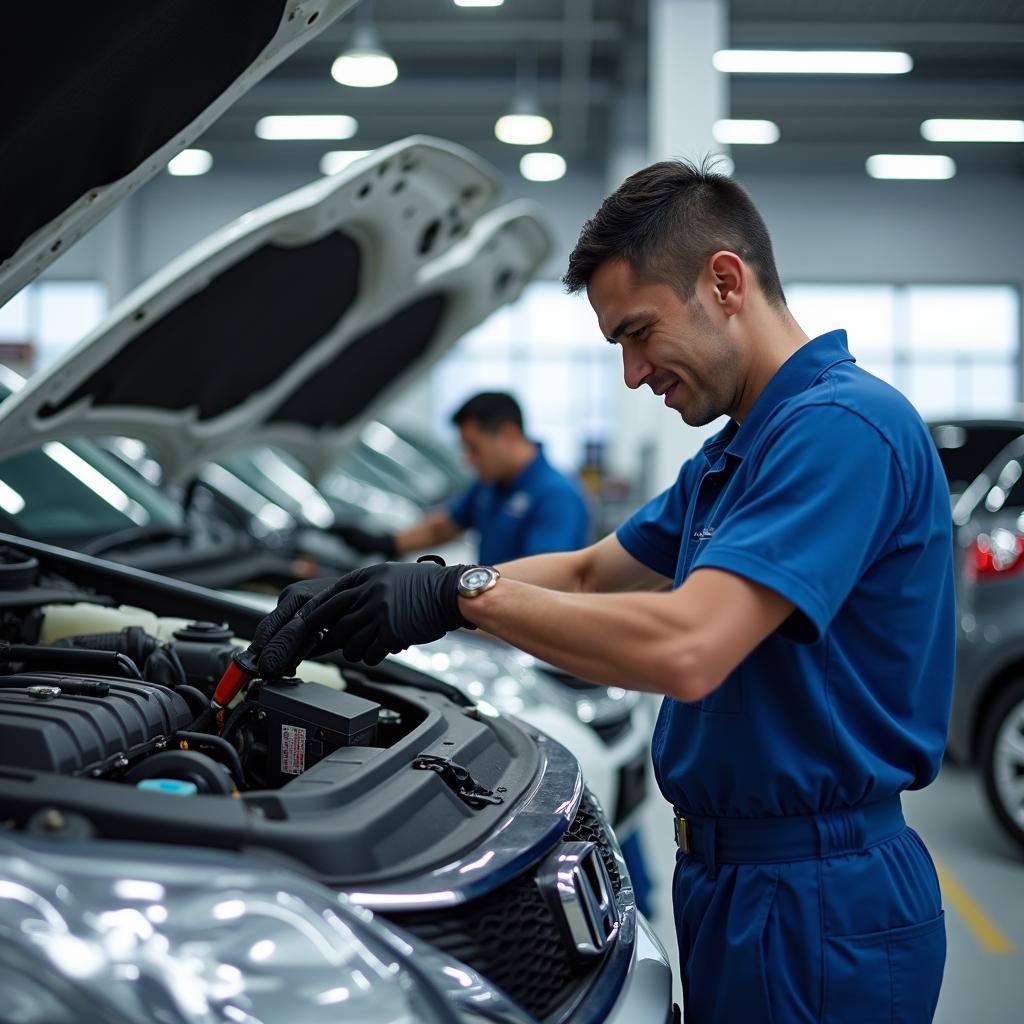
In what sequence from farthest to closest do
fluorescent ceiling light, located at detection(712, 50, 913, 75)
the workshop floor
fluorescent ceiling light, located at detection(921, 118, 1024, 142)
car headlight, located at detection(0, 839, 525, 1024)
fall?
1. fluorescent ceiling light, located at detection(921, 118, 1024, 142)
2. fluorescent ceiling light, located at detection(712, 50, 913, 75)
3. the workshop floor
4. car headlight, located at detection(0, 839, 525, 1024)

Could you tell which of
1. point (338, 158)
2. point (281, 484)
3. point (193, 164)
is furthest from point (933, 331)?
point (281, 484)

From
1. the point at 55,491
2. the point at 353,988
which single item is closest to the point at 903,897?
the point at 353,988

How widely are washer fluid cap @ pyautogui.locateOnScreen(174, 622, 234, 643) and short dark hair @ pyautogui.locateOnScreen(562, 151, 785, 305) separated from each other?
91 centimetres

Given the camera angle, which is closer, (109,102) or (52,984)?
(52,984)

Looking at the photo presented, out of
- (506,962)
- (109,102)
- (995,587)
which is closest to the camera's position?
(506,962)

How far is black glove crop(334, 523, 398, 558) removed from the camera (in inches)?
174

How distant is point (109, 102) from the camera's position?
1.80m

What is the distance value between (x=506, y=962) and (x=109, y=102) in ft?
4.72

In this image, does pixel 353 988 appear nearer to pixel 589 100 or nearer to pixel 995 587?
pixel 995 587

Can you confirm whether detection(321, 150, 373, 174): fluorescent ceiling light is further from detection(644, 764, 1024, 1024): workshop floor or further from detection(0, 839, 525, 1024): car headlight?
detection(0, 839, 525, 1024): car headlight

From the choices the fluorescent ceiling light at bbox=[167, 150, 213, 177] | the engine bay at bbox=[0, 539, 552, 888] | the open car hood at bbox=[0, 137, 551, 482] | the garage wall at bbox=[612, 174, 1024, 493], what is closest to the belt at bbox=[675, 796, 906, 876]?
the engine bay at bbox=[0, 539, 552, 888]

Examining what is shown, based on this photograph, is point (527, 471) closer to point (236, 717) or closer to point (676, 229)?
point (236, 717)

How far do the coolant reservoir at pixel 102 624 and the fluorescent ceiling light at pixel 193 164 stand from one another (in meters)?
12.3

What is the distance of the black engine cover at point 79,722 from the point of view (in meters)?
1.28
